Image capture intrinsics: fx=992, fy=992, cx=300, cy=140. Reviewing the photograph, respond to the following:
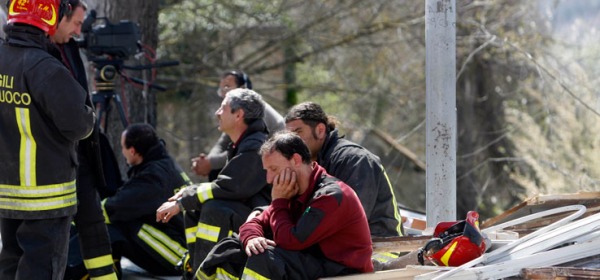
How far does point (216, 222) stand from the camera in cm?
561

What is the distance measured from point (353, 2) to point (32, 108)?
24.5 feet

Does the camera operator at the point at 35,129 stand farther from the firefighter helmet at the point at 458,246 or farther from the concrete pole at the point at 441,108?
the concrete pole at the point at 441,108

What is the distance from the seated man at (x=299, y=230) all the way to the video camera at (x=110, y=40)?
8.71 feet

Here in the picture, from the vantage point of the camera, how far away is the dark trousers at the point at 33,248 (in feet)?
16.2

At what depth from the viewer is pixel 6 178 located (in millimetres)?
4988

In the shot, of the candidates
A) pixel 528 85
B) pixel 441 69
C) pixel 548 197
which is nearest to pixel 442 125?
pixel 441 69

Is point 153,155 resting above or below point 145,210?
above

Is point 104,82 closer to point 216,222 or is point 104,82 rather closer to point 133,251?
point 133,251

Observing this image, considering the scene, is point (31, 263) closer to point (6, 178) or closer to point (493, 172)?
point (6, 178)

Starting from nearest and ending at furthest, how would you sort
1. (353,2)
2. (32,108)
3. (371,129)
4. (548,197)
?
1. (32,108)
2. (548,197)
3. (353,2)
4. (371,129)

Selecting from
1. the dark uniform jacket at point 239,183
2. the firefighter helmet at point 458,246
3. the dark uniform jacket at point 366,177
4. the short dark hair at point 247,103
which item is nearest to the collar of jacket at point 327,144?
the dark uniform jacket at point 366,177

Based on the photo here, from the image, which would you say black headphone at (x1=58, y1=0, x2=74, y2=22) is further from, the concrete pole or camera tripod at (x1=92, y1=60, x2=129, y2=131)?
the concrete pole

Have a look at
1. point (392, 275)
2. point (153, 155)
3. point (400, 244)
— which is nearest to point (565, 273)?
point (392, 275)

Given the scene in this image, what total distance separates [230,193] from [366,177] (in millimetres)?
820
